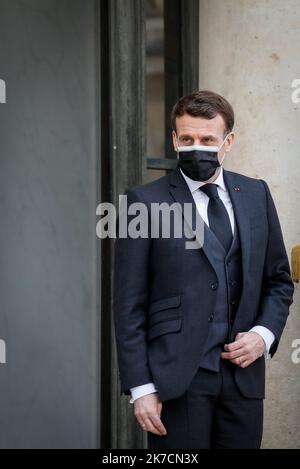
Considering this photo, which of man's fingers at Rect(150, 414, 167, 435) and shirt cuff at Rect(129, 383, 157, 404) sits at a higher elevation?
shirt cuff at Rect(129, 383, 157, 404)

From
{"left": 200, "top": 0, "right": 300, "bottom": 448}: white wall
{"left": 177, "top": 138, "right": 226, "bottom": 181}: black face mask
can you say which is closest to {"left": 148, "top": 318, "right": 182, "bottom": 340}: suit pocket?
{"left": 177, "top": 138, "right": 226, "bottom": 181}: black face mask

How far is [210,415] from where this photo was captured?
2.84 meters

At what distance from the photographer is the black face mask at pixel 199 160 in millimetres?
2879

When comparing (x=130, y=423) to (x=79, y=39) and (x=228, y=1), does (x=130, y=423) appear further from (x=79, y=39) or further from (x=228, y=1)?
(x=228, y=1)

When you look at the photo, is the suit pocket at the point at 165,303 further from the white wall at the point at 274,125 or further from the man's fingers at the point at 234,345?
the white wall at the point at 274,125

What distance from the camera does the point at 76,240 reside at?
413 cm

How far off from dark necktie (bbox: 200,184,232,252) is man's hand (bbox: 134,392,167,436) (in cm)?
58

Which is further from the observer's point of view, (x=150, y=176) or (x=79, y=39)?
(x=150, y=176)

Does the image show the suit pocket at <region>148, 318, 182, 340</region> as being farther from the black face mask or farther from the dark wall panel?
the dark wall panel

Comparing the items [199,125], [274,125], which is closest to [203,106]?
[199,125]

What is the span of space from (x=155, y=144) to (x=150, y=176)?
0.19 m

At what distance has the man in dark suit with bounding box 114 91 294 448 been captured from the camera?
9.21 ft

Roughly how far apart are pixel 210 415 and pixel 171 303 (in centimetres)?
41
